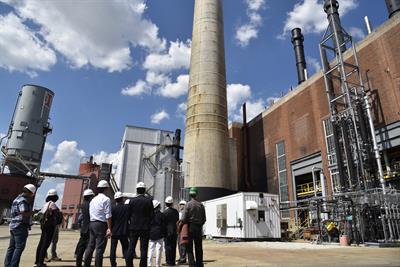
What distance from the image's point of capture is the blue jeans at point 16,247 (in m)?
5.21

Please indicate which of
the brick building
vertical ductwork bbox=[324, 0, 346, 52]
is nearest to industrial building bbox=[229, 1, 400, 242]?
the brick building

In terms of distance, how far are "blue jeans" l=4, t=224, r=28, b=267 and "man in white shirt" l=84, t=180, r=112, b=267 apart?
111cm

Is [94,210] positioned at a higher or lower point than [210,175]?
lower

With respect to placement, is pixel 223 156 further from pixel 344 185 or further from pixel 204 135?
pixel 344 185

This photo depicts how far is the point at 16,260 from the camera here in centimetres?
521

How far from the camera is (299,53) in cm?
3484

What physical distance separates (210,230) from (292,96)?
16.4 meters

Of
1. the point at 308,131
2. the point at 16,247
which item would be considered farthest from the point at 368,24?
the point at 16,247

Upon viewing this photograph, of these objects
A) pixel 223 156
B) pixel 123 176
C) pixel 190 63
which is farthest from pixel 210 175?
pixel 123 176

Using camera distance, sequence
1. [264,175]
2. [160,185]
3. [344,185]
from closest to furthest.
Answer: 1. [344,185]
2. [160,185]
3. [264,175]

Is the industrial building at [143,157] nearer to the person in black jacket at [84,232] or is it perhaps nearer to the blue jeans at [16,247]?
the person in black jacket at [84,232]

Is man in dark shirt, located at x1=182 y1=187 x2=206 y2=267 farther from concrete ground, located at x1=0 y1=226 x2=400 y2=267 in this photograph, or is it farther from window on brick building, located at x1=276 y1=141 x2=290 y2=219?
window on brick building, located at x1=276 y1=141 x2=290 y2=219

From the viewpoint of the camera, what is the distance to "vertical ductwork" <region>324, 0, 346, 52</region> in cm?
2400

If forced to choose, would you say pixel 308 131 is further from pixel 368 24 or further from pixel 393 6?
pixel 393 6
